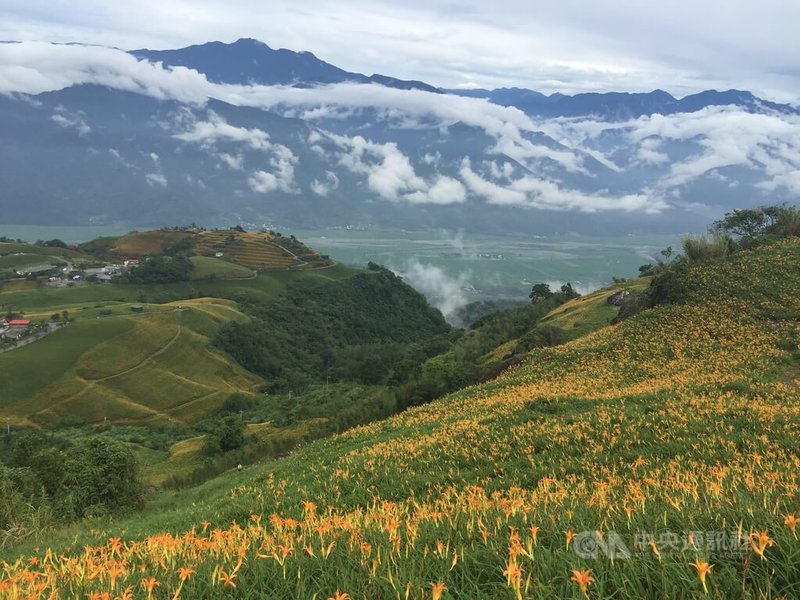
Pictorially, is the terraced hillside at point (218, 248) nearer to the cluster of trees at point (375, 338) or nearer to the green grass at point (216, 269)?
the green grass at point (216, 269)

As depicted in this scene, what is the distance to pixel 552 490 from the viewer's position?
867 cm

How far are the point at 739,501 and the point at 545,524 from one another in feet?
5.04

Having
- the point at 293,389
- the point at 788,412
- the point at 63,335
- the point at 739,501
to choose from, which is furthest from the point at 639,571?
the point at 63,335

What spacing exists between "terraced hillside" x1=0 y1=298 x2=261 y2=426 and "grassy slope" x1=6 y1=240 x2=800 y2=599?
69737 mm

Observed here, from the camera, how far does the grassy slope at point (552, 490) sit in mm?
3023

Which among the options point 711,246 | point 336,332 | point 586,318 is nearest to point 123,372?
point 336,332

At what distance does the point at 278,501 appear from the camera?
1159 centimetres

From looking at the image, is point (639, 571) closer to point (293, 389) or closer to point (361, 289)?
point (293, 389)

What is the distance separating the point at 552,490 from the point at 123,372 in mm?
95039

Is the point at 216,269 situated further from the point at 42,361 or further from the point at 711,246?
the point at 711,246

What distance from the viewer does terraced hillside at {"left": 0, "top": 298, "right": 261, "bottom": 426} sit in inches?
3054

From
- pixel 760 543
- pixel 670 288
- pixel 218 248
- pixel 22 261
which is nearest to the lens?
pixel 760 543

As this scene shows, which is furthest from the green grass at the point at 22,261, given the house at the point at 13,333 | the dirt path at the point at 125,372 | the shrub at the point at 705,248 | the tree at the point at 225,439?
the shrub at the point at 705,248

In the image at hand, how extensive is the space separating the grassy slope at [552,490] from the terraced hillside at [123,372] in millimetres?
69737
